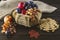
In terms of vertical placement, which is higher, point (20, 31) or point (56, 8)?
point (56, 8)

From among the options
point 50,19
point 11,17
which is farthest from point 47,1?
point 11,17

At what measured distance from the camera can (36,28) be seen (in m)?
1.15

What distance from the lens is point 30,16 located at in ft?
3.70

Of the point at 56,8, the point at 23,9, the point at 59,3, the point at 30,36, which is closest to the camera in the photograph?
the point at 30,36

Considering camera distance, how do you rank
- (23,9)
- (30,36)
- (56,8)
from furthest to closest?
(56,8), (23,9), (30,36)

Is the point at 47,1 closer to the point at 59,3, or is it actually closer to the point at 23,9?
the point at 59,3

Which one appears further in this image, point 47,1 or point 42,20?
point 47,1

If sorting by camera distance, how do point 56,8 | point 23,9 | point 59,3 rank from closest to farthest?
1. point 23,9
2. point 56,8
3. point 59,3

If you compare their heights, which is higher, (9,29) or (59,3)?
(59,3)

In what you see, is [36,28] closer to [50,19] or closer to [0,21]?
[50,19]

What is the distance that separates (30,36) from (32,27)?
98 millimetres

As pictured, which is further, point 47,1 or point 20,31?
point 47,1

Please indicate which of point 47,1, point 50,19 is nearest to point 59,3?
point 47,1

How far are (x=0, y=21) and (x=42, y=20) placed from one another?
32 cm
